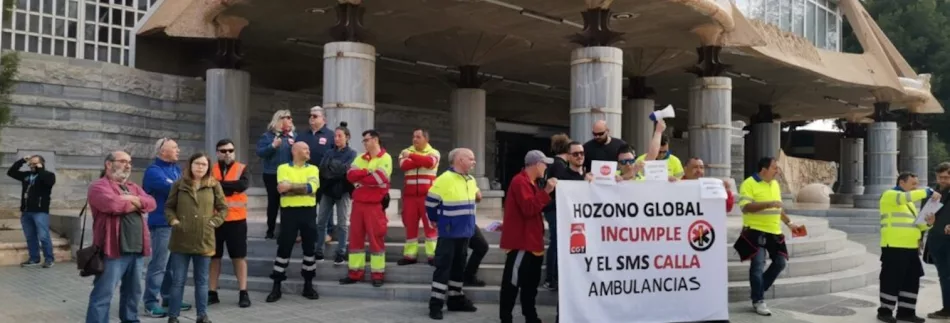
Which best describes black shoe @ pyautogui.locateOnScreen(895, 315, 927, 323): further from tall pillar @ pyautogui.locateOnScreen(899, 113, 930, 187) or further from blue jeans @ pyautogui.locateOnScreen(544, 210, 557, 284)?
tall pillar @ pyautogui.locateOnScreen(899, 113, 930, 187)

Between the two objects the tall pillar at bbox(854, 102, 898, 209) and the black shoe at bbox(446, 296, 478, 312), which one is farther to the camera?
the tall pillar at bbox(854, 102, 898, 209)

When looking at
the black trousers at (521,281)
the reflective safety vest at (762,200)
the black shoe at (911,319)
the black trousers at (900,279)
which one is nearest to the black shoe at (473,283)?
the black trousers at (521,281)

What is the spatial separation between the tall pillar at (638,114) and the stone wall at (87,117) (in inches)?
451

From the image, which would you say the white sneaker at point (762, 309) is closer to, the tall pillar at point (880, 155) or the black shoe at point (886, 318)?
the black shoe at point (886, 318)

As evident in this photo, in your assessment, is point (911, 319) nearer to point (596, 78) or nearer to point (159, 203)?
point (596, 78)

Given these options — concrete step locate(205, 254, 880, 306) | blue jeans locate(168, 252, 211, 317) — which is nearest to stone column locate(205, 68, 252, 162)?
concrete step locate(205, 254, 880, 306)

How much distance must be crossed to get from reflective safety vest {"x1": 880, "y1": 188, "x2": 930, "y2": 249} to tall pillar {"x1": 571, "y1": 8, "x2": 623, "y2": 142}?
462 centimetres

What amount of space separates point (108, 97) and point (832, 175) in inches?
1546

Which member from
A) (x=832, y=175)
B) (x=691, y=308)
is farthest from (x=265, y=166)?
(x=832, y=175)

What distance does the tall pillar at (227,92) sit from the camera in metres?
14.1

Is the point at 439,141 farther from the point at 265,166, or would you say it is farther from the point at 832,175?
the point at 832,175

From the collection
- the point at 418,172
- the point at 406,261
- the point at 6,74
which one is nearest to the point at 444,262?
the point at 418,172

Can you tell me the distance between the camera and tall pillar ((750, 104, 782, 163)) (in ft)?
88.6

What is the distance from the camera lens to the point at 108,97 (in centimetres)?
1489
